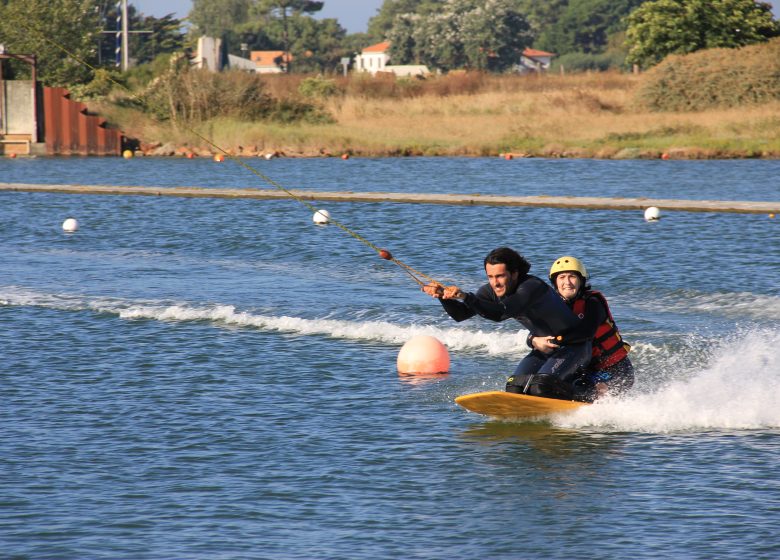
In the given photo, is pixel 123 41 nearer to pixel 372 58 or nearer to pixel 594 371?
pixel 594 371

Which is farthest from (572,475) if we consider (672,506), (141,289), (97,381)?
(141,289)

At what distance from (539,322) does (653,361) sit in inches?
179

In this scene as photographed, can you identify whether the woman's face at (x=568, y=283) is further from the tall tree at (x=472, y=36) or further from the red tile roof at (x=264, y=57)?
the red tile roof at (x=264, y=57)

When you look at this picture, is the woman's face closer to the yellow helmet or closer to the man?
the yellow helmet

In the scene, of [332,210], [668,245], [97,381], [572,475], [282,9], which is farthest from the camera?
[282,9]

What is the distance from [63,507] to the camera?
975 cm

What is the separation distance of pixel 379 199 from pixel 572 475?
2489 centimetres

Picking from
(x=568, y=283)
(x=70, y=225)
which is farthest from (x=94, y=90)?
(x=568, y=283)

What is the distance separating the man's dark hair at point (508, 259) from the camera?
10828 mm

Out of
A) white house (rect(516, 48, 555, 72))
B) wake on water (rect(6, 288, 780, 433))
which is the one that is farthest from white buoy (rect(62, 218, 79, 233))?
white house (rect(516, 48, 555, 72))

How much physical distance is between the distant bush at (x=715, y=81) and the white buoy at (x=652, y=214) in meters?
32.0

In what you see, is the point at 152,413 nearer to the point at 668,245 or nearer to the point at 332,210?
the point at 668,245

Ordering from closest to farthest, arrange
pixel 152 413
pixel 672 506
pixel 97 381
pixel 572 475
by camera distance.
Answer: pixel 672 506
pixel 572 475
pixel 152 413
pixel 97 381

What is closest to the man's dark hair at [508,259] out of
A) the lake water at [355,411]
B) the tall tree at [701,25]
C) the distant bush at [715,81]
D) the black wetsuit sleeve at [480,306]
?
the black wetsuit sleeve at [480,306]
